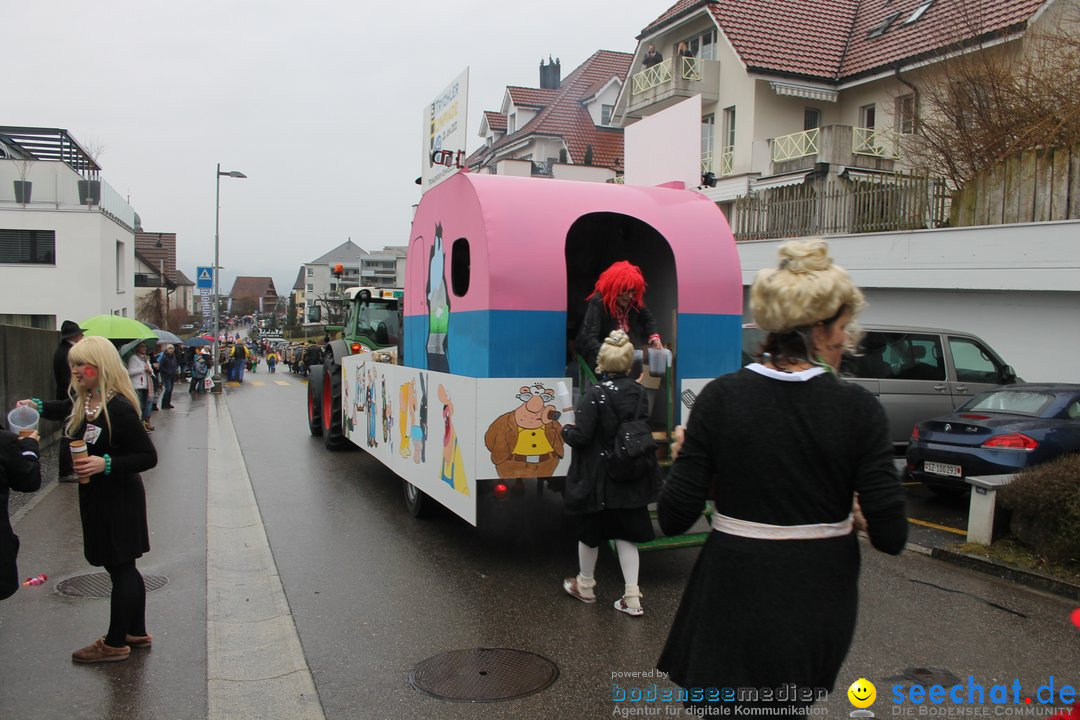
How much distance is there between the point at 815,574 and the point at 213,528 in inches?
262

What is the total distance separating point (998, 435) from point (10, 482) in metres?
8.29

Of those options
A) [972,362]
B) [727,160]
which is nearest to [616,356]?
[972,362]

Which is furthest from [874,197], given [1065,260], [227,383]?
[227,383]

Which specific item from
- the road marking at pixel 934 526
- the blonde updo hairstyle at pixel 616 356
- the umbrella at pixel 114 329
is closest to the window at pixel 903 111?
the road marking at pixel 934 526

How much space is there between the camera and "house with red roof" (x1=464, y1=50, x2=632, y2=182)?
120 ft

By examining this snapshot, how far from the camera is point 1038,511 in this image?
20.8ft

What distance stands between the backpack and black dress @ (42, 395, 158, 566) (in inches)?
102

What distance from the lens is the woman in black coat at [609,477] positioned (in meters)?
5.05

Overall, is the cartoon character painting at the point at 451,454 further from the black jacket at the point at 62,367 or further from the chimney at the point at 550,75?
the chimney at the point at 550,75

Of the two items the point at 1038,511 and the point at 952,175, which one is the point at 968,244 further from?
the point at 1038,511

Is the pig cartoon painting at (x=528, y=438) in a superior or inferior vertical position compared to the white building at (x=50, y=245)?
inferior

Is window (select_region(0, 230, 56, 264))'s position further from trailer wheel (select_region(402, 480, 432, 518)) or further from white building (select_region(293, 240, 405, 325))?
trailer wheel (select_region(402, 480, 432, 518))

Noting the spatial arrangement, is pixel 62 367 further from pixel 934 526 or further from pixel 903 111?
pixel 903 111

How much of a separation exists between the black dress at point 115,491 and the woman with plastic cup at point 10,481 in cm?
42
